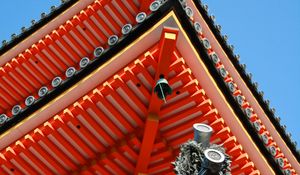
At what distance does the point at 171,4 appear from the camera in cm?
A: 1179

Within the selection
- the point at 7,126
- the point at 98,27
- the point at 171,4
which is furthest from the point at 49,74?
the point at 171,4

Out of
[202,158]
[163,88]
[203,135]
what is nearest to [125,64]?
[163,88]

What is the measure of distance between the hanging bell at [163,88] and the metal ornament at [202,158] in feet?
12.6

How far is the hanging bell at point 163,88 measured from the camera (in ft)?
35.2

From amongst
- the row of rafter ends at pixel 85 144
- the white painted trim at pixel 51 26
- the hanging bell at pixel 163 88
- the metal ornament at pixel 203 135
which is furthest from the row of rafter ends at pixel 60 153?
the white painted trim at pixel 51 26

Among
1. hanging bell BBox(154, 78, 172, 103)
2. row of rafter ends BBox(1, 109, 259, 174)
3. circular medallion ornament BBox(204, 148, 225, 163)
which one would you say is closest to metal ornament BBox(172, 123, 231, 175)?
circular medallion ornament BBox(204, 148, 225, 163)

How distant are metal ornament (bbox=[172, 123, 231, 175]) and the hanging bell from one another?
3839 millimetres

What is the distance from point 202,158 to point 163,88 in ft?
14.3

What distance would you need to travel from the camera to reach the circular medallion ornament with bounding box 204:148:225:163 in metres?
6.16

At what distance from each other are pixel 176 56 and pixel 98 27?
645 cm

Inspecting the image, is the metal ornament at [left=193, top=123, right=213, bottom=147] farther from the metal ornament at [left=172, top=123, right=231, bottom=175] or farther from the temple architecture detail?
the temple architecture detail

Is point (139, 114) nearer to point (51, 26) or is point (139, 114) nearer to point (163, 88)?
point (163, 88)

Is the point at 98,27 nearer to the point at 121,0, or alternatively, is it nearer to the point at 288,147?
the point at 121,0

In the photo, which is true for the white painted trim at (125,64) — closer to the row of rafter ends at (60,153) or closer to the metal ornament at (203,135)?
the row of rafter ends at (60,153)
